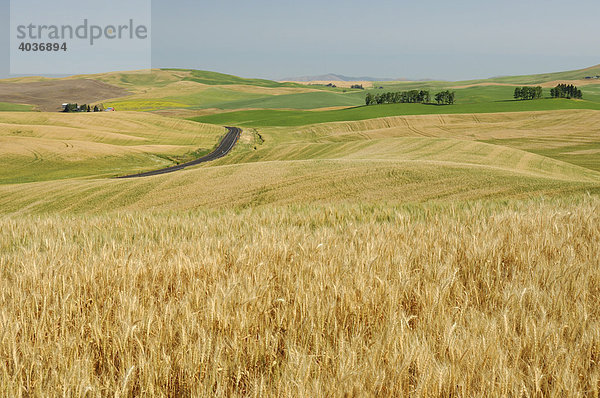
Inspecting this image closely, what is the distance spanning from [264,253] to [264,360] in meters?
1.79

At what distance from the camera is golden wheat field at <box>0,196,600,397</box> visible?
6.17 ft

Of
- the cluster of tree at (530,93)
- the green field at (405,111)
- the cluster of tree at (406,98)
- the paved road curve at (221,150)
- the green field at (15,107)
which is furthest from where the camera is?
the green field at (15,107)

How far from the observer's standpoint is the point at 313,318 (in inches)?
98.8

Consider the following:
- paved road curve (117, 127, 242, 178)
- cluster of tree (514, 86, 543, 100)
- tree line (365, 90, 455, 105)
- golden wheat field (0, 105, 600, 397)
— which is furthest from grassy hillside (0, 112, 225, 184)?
cluster of tree (514, 86, 543, 100)

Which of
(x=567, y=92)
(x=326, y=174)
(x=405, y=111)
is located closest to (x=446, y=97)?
(x=405, y=111)

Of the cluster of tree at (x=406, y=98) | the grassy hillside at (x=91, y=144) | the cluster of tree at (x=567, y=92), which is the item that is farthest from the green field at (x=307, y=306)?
the cluster of tree at (x=567, y=92)

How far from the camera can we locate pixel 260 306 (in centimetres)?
274

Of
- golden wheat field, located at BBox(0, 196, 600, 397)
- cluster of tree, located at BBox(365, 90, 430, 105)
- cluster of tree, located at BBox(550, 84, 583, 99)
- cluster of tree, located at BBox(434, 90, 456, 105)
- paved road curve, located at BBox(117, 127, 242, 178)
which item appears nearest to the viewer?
golden wheat field, located at BBox(0, 196, 600, 397)

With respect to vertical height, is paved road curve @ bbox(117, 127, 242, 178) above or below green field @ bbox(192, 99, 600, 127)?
below

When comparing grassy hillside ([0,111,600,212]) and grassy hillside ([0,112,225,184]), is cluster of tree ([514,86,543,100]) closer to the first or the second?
grassy hillside ([0,111,600,212])

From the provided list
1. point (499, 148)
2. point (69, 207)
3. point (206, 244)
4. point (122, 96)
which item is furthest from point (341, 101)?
point (206, 244)

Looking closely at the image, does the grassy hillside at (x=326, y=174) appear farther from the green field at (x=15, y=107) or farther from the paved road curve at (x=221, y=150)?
the green field at (x=15, y=107)

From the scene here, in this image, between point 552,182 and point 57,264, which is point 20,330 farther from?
point 552,182

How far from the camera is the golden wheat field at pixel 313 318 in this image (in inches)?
74.0
